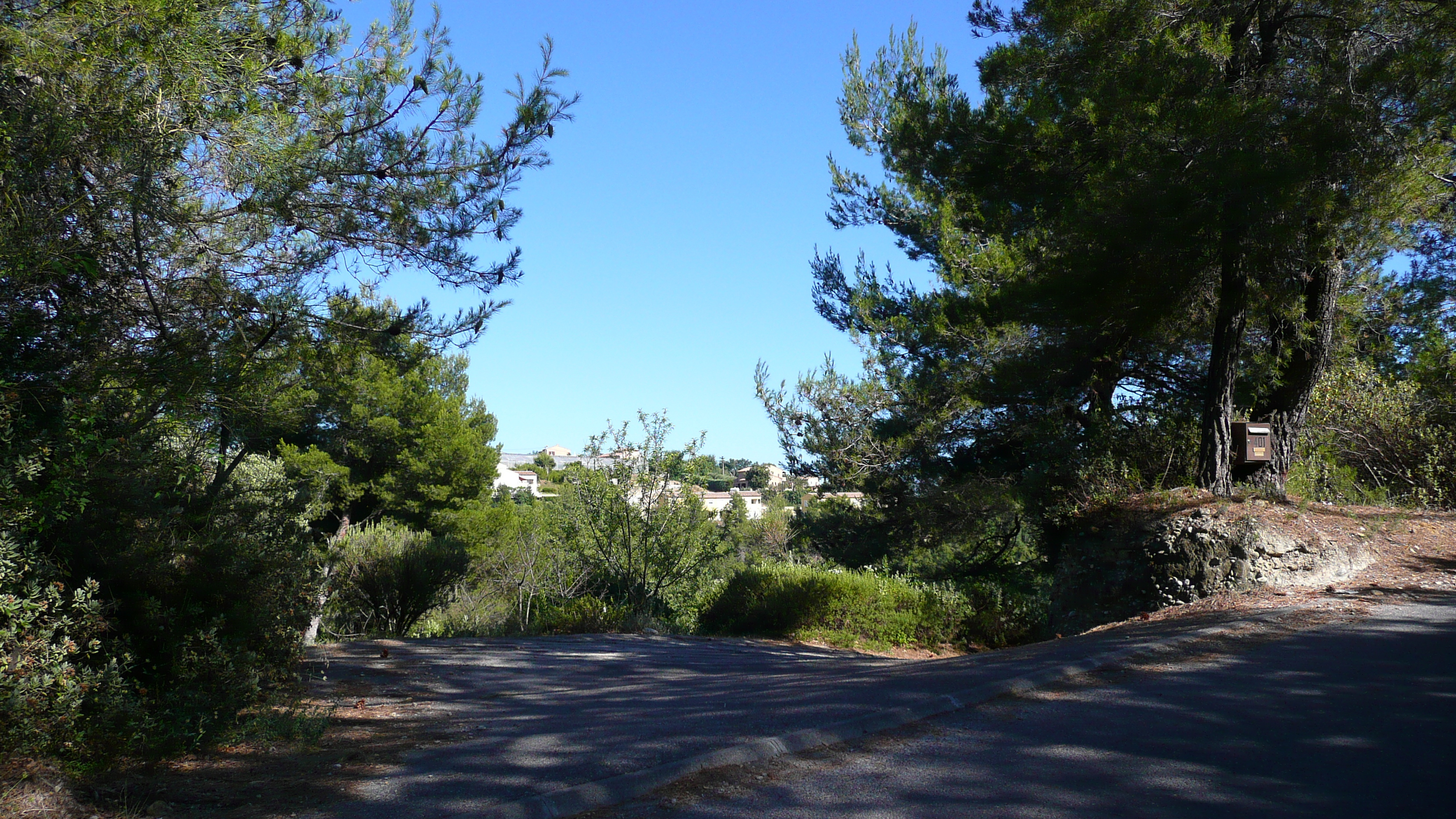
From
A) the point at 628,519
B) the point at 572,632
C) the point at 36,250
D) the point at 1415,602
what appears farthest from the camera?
the point at 628,519

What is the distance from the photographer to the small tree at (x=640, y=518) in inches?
541

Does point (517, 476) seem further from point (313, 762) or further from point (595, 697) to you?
point (313, 762)

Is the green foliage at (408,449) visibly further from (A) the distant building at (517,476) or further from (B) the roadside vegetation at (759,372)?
(A) the distant building at (517,476)

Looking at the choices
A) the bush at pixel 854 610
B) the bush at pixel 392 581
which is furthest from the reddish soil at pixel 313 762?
the bush at pixel 392 581

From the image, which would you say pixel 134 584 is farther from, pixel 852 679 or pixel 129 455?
pixel 852 679

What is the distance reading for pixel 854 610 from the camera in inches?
541

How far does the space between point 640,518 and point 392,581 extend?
4084 millimetres

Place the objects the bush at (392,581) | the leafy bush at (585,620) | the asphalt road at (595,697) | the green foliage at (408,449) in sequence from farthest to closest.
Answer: the green foliage at (408,449)
the bush at (392,581)
the leafy bush at (585,620)
the asphalt road at (595,697)

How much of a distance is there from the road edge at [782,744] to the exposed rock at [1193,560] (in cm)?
295

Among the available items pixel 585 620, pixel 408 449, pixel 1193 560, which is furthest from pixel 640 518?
pixel 408 449

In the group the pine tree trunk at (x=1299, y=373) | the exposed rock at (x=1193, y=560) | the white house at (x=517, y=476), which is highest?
the white house at (x=517, y=476)

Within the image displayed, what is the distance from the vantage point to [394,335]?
6.78m

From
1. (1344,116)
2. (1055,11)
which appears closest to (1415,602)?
(1344,116)

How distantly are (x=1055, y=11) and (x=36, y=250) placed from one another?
1008 cm
